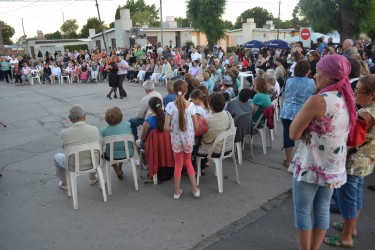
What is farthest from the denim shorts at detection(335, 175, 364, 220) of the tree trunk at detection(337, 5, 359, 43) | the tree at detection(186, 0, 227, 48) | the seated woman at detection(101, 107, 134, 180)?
the tree at detection(186, 0, 227, 48)

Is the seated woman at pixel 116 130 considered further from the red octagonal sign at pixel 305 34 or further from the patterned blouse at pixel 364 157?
the red octagonal sign at pixel 305 34

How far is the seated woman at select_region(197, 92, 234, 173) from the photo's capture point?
14.4 feet

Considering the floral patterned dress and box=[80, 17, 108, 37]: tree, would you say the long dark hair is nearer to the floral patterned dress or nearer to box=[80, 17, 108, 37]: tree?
the floral patterned dress

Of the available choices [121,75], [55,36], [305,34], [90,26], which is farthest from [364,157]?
[55,36]

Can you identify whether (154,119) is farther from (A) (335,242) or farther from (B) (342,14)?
(B) (342,14)

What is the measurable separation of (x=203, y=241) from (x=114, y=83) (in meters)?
9.84

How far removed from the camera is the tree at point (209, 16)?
32938mm

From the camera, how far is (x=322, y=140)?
243cm

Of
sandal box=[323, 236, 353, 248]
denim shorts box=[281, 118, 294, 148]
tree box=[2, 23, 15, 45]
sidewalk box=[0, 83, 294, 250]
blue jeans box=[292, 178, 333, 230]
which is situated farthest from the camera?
tree box=[2, 23, 15, 45]

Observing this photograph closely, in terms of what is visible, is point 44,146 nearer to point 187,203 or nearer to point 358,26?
point 187,203

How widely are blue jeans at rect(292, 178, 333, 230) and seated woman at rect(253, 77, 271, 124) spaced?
3.25m

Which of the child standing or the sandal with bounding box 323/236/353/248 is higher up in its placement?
the child standing

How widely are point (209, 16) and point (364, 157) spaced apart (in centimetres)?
3195

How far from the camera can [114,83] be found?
12352mm
